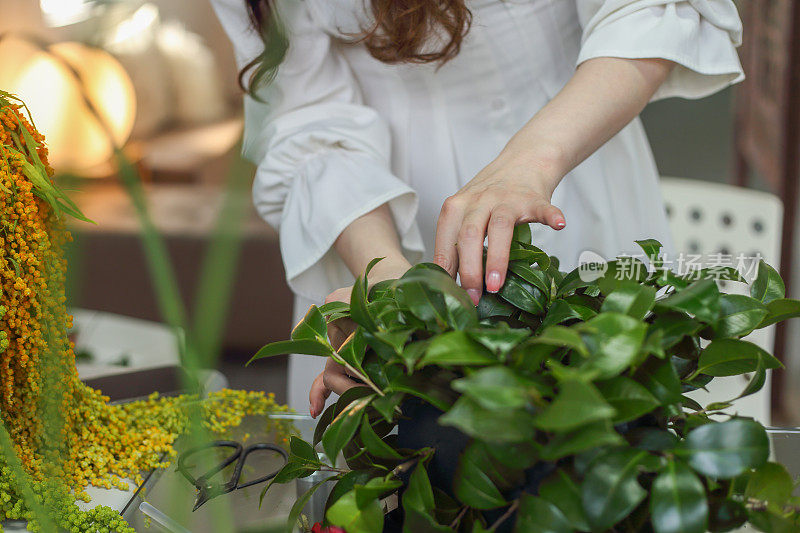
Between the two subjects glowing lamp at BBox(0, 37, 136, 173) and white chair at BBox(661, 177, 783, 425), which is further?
white chair at BBox(661, 177, 783, 425)

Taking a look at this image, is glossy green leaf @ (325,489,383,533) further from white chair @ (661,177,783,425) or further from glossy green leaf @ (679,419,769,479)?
white chair @ (661,177,783,425)

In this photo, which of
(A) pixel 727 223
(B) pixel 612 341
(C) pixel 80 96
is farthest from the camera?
(A) pixel 727 223

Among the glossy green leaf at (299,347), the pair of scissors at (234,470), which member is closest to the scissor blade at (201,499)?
the pair of scissors at (234,470)

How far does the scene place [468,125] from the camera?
0.83 m

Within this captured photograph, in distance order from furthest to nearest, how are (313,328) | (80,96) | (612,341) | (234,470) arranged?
(234,470) < (313,328) < (612,341) < (80,96)

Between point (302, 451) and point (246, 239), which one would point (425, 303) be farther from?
point (246, 239)

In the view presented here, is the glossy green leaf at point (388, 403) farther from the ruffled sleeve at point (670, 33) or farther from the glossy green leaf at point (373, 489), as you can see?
the ruffled sleeve at point (670, 33)

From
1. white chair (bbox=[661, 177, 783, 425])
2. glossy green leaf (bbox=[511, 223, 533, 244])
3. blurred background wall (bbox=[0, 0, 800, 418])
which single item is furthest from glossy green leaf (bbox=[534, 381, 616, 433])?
blurred background wall (bbox=[0, 0, 800, 418])

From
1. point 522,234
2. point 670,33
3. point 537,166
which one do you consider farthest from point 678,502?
point 670,33

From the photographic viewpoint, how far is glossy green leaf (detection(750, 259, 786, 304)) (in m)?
0.41

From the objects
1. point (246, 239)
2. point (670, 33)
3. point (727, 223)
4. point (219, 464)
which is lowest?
point (246, 239)

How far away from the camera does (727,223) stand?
49.7 inches

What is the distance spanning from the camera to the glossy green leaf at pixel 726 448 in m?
0.30

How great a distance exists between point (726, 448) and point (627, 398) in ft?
0.15
